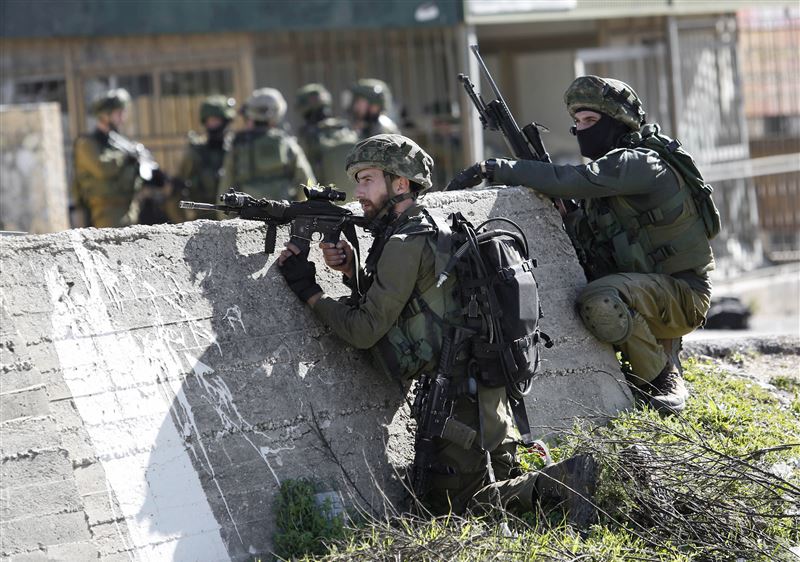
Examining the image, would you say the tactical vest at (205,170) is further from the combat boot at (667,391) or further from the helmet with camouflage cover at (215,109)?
the combat boot at (667,391)

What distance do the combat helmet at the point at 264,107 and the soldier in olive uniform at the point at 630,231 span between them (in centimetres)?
386

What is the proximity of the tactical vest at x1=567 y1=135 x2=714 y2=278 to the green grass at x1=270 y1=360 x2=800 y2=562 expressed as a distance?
95 cm

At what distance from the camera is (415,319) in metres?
4.74

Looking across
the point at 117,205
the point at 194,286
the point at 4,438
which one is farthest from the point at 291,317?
the point at 117,205

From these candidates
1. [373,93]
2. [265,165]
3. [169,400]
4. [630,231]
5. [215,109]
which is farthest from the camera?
[215,109]

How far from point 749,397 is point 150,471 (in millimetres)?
3180

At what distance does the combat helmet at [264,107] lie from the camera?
367 inches

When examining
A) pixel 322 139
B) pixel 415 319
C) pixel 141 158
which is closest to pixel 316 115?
pixel 322 139

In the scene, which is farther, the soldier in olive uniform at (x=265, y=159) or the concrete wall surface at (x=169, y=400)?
the soldier in olive uniform at (x=265, y=159)

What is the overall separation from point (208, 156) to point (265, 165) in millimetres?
1322

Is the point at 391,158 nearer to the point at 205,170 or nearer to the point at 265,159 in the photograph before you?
the point at 265,159

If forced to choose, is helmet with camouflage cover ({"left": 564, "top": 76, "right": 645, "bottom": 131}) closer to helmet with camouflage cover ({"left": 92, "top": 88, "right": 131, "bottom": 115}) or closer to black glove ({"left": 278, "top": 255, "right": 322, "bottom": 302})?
black glove ({"left": 278, "top": 255, "right": 322, "bottom": 302})

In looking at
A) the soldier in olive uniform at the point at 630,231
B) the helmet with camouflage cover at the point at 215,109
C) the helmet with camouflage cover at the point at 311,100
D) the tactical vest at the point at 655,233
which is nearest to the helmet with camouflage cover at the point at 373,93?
the helmet with camouflage cover at the point at 311,100

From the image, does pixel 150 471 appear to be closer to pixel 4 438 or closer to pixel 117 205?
pixel 4 438
